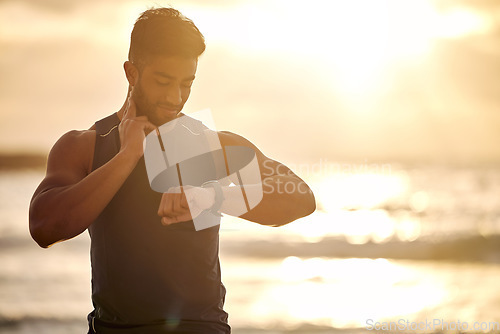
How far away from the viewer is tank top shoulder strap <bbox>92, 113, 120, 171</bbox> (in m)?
2.39

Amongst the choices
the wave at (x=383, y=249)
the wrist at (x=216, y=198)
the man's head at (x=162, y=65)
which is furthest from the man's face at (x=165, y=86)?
the wave at (x=383, y=249)

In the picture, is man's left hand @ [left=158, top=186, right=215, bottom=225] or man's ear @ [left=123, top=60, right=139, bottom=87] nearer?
man's left hand @ [left=158, top=186, right=215, bottom=225]

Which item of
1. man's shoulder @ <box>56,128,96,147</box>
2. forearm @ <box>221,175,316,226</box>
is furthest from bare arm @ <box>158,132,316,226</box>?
man's shoulder @ <box>56,128,96,147</box>

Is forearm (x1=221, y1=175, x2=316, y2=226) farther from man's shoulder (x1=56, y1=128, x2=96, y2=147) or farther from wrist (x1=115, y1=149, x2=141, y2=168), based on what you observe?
man's shoulder (x1=56, y1=128, x2=96, y2=147)

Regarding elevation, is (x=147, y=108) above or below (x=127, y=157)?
above

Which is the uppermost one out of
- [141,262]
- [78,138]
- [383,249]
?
[383,249]

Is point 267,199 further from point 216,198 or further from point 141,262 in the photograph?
point 141,262

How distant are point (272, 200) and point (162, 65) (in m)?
0.63

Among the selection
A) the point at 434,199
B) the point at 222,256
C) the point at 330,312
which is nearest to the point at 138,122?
the point at 330,312

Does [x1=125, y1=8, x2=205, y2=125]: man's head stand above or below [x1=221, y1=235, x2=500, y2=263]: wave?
below

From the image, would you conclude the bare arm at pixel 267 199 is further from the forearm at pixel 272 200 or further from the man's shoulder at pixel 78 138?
the man's shoulder at pixel 78 138

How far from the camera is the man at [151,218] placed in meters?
2.37

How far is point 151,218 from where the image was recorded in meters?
2.38

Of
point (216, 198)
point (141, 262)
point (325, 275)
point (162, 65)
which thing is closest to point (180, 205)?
point (216, 198)
